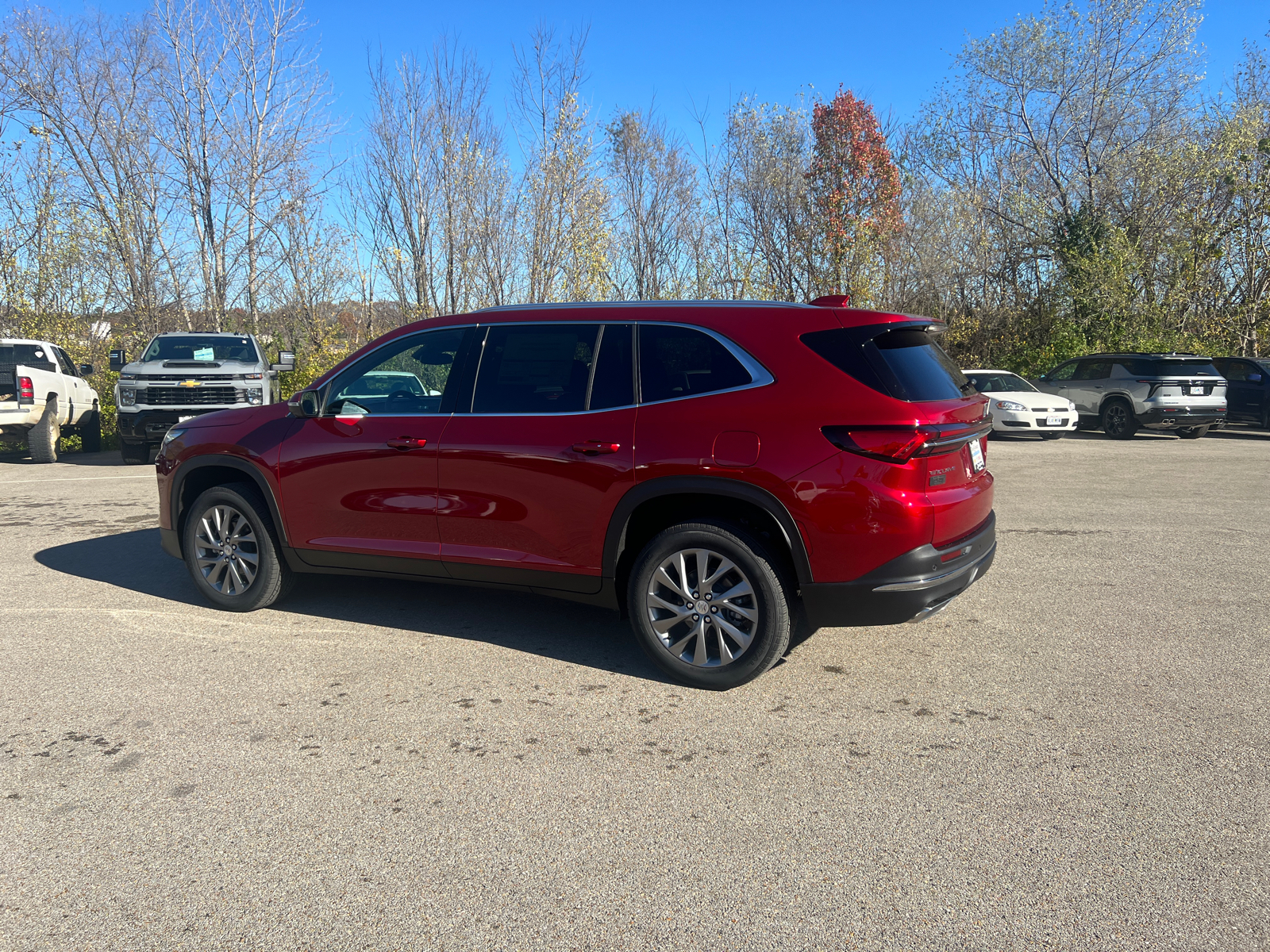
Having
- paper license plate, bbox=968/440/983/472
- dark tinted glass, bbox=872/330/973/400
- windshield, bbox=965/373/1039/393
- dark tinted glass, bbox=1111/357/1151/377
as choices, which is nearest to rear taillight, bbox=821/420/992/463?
dark tinted glass, bbox=872/330/973/400

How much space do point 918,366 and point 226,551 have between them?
429 centimetres

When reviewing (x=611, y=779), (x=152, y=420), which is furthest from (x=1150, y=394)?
(x=611, y=779)

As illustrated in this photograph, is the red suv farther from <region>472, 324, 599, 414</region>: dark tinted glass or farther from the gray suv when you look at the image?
the gray suv

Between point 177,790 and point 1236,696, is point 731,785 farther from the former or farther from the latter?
point 1236,696

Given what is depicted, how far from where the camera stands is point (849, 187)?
26.4m

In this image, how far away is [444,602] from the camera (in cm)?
595

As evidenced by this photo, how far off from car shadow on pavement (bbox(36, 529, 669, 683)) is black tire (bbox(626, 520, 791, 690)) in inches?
10.5

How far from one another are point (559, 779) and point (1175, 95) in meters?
32.1

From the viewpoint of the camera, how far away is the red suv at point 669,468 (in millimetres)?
4047

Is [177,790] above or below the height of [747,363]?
below

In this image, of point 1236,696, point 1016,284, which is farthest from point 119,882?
point 1016,284

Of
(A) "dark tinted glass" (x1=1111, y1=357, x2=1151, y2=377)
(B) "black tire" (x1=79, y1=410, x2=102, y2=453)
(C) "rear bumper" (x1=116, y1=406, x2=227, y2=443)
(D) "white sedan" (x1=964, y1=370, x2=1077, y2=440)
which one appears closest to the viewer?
(C) "rear bumper" (x1=116, y1=406, x2=227, y2=443)

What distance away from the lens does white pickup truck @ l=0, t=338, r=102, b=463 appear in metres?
13.5

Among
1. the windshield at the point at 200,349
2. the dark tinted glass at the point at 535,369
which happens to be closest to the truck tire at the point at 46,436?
the windshield at the point at 200,349
